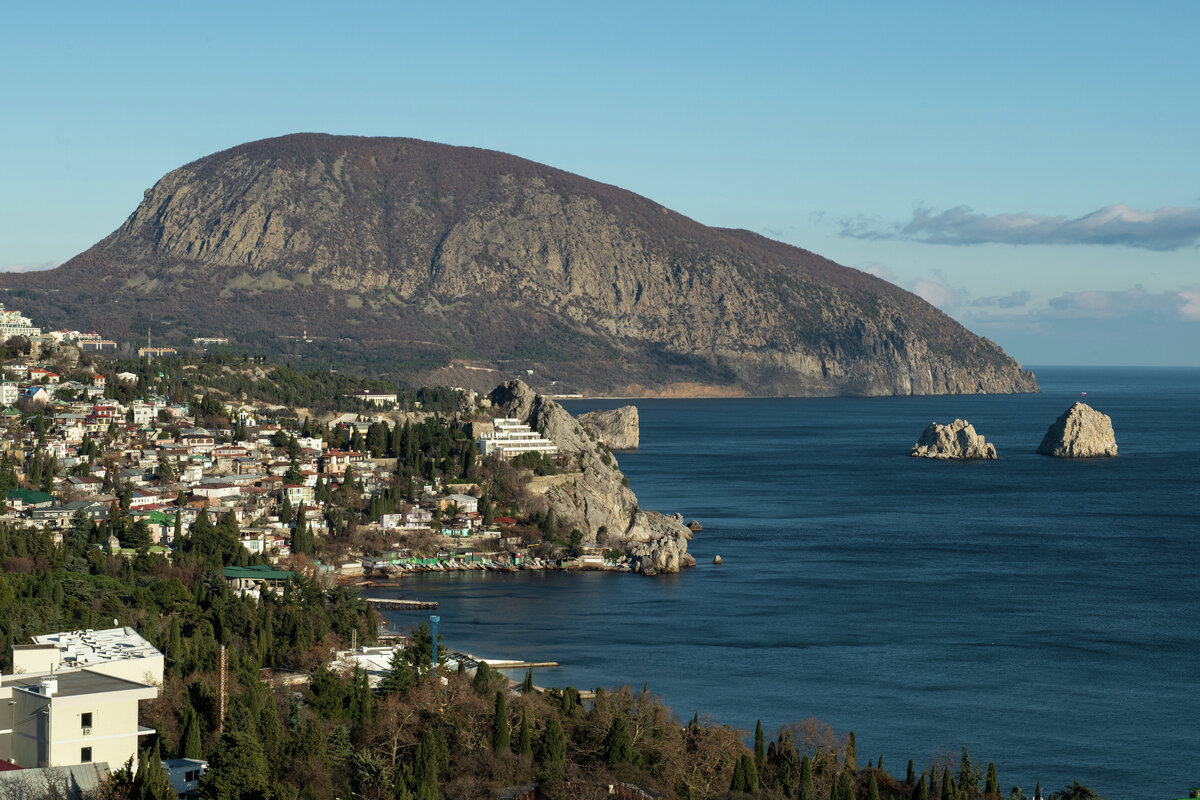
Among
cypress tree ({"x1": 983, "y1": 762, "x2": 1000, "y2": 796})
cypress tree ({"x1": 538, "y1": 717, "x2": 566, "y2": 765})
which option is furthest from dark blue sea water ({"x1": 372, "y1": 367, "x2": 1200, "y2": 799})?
cypress tree ({"x1": 538, "y1": 717, "x2": 566, "y2": 765})

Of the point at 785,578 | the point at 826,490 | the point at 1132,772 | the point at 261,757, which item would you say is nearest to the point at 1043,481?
the point at 826,490

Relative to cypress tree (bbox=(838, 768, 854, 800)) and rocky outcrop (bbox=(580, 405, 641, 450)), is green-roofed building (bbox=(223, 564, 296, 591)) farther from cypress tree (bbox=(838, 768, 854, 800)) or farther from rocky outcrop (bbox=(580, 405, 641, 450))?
rocky outcrop (bbox=(580, 405, 641, 450))

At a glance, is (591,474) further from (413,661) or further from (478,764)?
(478,764)

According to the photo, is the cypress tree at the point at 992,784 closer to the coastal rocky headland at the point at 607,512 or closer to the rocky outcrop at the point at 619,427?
the coastal rocky headland at the point at 607,512

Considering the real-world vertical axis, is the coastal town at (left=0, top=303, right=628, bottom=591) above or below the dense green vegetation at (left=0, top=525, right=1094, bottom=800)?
above

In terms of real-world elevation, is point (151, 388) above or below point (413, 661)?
above

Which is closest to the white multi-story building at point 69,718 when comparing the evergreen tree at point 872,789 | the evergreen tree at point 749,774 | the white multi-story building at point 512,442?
the evergreen tree at point 749,774
